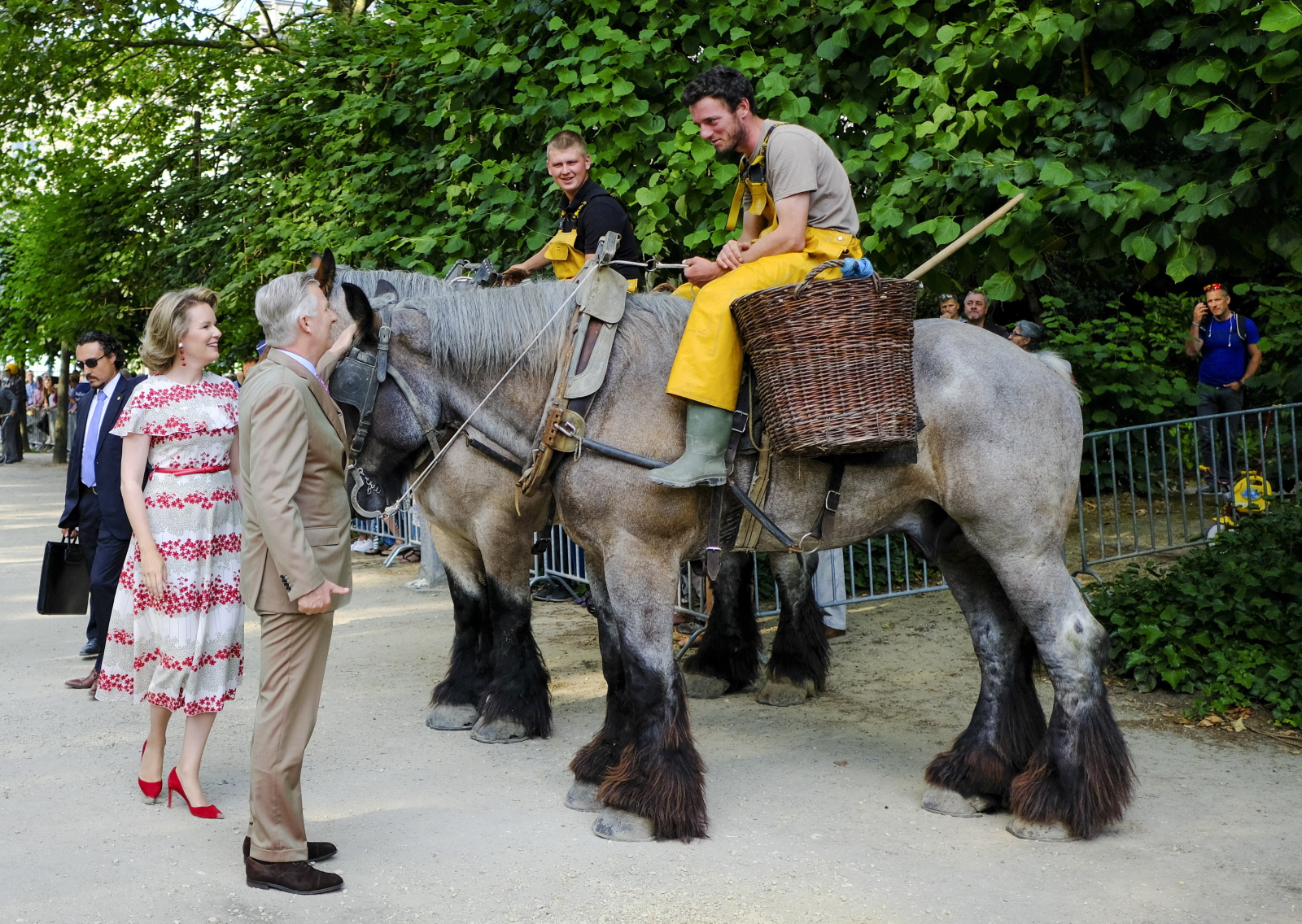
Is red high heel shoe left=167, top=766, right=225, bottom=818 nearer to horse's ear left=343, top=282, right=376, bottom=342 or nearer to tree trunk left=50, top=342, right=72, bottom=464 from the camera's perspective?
horse's ear left=343, top=282, right=376, bottom=342

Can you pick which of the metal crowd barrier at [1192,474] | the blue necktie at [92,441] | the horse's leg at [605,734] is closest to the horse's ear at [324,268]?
the horse's leg at [605,734]

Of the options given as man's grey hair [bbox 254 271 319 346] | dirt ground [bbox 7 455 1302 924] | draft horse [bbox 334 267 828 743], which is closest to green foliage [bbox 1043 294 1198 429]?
dirt ground [bbox 7 455 1302 924]

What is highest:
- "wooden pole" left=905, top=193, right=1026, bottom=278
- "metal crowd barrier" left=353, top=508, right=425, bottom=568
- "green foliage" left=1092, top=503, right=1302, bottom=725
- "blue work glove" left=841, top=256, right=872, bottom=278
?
"wooden pole" left=905, top=193, right=1026, bottom=278

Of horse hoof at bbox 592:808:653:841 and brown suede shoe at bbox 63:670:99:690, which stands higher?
brown suede shoe at bbox 63:670:99:690

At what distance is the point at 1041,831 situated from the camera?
159 inches

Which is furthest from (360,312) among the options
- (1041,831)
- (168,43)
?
(168,43)

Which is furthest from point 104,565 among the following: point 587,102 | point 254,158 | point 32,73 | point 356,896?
point 32,73

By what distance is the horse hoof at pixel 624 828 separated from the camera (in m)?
4.05

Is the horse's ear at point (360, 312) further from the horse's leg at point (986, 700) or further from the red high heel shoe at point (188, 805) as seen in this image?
the horse's leg at point (986, 700)

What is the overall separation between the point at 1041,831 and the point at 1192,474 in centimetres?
509

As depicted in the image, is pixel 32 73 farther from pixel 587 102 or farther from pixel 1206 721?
pixel 1206 721

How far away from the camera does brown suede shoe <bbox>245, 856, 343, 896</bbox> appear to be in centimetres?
358

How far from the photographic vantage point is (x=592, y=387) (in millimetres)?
4113

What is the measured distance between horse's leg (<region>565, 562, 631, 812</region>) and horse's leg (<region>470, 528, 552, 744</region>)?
65cm
